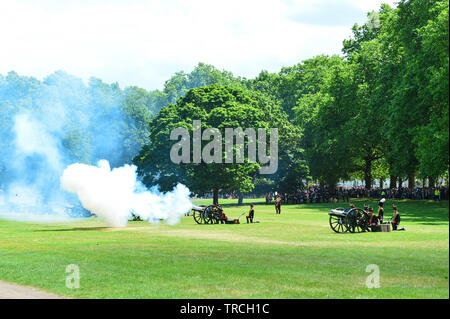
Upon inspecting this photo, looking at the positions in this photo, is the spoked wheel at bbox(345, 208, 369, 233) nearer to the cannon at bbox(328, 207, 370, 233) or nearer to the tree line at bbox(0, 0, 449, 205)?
the cannon at bbox(328, 207, 370, 233)

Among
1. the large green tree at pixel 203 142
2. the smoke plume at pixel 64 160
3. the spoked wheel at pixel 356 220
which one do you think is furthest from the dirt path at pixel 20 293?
the large green tree at pixel 203 142

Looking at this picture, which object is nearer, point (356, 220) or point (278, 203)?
point (356, 220)

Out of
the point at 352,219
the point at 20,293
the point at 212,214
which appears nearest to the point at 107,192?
the point at 212,214

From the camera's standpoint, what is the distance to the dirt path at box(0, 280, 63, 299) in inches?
593

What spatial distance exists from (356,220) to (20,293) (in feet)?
68.5

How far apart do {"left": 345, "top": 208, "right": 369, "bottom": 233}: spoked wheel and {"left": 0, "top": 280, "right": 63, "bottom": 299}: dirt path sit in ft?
64.4

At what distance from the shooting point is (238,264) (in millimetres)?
19641

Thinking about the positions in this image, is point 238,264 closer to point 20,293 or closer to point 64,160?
point 20,293

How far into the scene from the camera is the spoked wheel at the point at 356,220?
32.7m

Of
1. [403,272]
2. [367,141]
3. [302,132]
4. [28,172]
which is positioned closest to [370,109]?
[367,141]

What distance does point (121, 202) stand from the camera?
42.6 meters

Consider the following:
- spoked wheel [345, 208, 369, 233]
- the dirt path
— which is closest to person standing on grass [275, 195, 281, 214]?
spoked wheel [345, 208, 369, 233]

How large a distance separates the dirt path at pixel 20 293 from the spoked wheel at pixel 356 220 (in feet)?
64.4

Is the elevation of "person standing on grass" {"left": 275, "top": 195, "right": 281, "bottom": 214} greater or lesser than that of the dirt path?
greater
